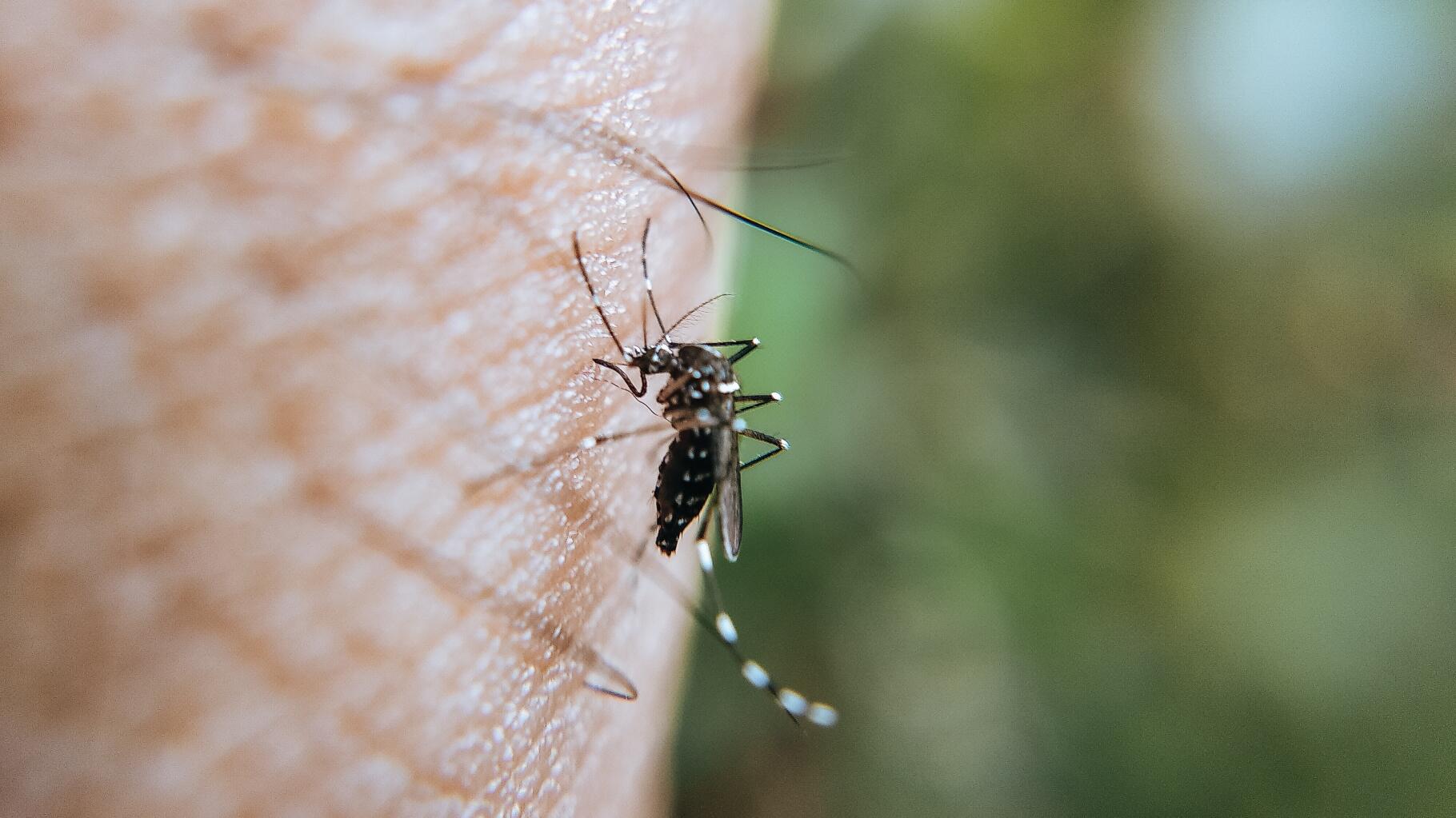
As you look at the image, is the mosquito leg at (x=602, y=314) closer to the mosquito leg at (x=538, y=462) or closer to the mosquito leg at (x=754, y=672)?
the mosquito leg at (x=538, y=462)

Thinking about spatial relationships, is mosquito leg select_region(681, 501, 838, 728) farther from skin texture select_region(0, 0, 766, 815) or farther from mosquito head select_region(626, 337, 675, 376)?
skin texture select_region(0, 0, 766, 815)

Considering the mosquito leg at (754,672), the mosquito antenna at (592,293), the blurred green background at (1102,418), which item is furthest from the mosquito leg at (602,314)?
the blurred green background at (1102,418)

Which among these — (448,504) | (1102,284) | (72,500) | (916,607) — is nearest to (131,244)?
(72,500)

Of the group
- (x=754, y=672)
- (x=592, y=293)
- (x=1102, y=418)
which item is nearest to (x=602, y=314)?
(x=592, y=293)

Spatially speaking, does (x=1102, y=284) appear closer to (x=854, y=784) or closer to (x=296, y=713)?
(x=854, y=784)

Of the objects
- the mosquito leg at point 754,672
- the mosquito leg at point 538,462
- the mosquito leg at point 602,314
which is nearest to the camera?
the mosquito leg at point 538,462

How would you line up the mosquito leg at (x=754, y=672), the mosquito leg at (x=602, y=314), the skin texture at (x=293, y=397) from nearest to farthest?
the skin texture at (x=293, y=397) → the mosquito leg at (x=602, y=314) → the mosquito leg at (x=754, y=672)

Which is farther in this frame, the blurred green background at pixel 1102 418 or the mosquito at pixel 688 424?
the blurred green background at pixel 1102 418
